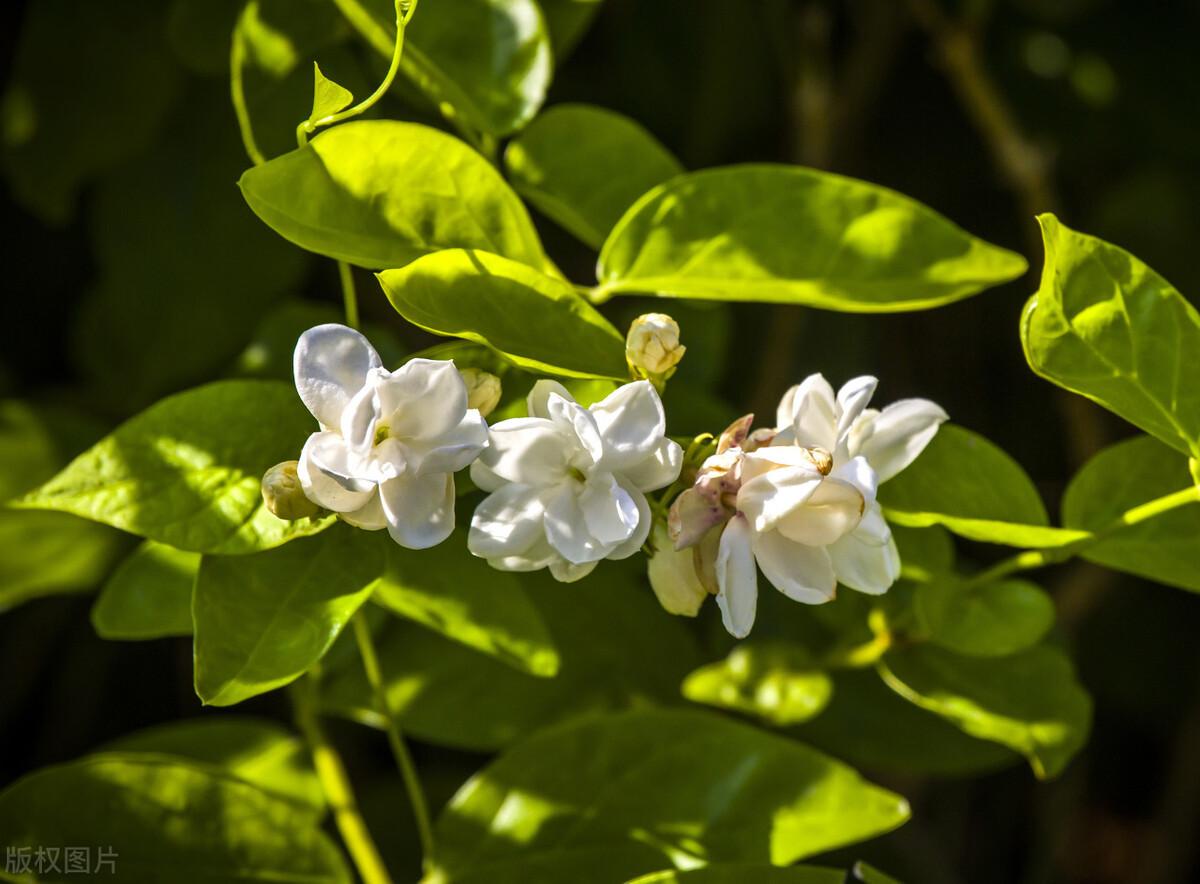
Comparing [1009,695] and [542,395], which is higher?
[542,395]

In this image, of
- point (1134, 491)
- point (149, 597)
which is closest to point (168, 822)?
point (149, 597)

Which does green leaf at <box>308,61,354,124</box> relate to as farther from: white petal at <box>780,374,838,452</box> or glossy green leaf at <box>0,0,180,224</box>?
glossy green leaf at <box>0,0,180,224</box>

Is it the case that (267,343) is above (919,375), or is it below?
above

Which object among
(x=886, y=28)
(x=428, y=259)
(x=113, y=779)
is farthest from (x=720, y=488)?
(x=886, y=28)

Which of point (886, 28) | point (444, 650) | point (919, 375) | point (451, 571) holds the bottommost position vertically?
point (919, 375)

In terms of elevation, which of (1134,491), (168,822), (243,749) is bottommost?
(243,749)

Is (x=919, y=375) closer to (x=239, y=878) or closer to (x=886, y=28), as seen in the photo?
(x=886, y=28)

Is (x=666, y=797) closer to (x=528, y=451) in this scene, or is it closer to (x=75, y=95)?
(x=528, y=451)

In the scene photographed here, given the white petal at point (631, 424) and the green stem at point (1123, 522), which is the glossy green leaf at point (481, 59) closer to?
the white petal at point (631, 424)
